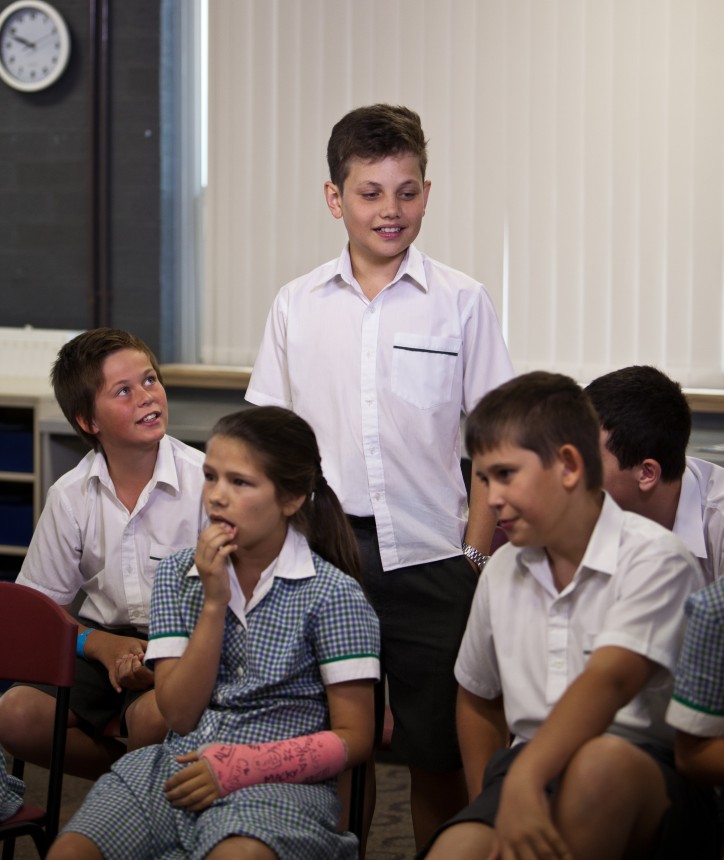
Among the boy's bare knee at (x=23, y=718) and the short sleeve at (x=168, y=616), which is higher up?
the short sleeve at (x=168, y=616)

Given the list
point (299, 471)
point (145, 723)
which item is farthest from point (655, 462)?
point (145, 723)

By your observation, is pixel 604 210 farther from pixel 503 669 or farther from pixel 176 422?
pixel 503 669

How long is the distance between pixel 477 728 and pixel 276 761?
30 centimetres

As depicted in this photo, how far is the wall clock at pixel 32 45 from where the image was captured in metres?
4.28

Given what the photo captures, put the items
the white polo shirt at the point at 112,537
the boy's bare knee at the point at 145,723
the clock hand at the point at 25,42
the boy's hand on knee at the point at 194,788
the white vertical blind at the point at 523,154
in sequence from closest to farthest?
the boy's hand on knee at the point at 194,788
the boy's bare knee at the point at 145,723
the white polo shirt at the point at 112,537
the white vertical blind at the point at 523,154
the clock hand at the point at 25,42

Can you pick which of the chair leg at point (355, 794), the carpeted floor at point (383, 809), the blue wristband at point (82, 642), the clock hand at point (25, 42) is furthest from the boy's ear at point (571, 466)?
the clock hand at point (25, 42)

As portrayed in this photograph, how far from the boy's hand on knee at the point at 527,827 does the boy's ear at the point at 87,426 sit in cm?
122

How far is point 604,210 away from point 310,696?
97.1 inches

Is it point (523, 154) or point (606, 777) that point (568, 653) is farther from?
point (523, 154)

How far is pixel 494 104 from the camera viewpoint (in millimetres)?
3803

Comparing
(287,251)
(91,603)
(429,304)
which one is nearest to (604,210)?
(287,251)

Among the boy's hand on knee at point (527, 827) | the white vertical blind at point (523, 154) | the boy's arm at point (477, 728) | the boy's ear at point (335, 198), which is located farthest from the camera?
the white vertical blind at point (523, 154)

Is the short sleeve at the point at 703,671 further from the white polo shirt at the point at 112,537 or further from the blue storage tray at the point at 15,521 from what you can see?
the blue storage tray at the point at 15,521

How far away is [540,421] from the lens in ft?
4.98
